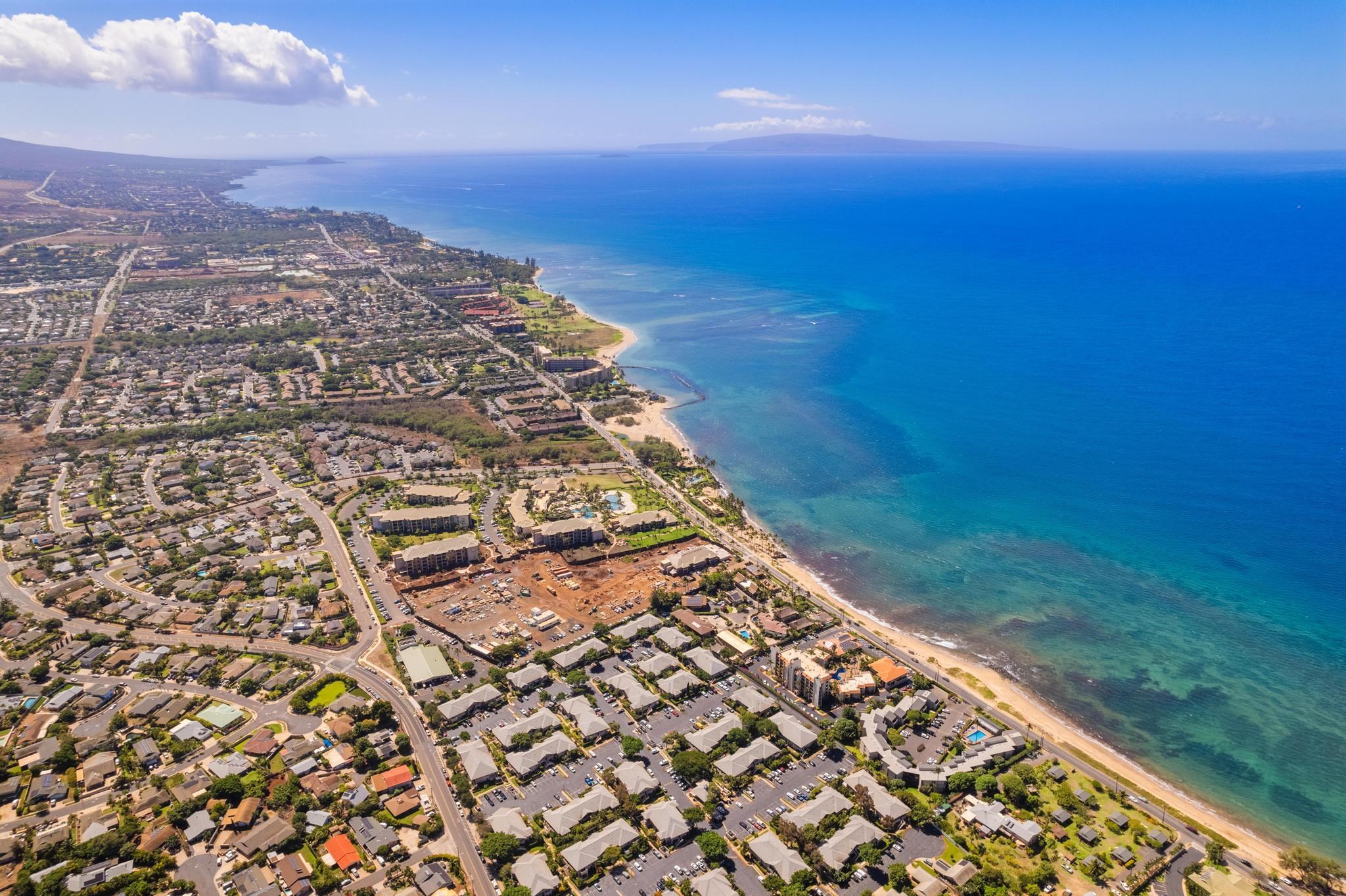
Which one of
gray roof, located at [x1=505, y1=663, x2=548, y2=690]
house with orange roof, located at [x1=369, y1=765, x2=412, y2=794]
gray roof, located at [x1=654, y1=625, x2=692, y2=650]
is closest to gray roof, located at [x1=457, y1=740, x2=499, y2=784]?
house with orange roof, located at [x1=369, y1=765, x2=412, y2=794]

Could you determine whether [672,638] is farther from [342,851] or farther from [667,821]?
[342,851]

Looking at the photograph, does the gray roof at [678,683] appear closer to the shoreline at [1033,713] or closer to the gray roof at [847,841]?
the gray roof at [847,841]

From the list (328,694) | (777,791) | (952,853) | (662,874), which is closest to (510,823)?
(662,874)

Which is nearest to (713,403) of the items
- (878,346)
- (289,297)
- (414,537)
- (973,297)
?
(878,346)

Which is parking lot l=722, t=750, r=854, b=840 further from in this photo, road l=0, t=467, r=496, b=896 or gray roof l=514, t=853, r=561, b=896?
road l=0, t=467, r=496, b=896

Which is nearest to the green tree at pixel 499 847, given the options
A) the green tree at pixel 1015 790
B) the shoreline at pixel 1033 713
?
the green tree at pixel 1015 790

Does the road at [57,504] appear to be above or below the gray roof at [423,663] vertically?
below
